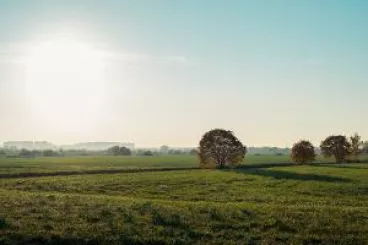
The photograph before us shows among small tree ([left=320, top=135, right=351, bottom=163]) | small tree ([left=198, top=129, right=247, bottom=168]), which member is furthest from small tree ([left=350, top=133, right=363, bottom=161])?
small tree ([left=198, top=129, right=247, bottom=168])

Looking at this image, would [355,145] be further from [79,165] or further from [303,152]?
[79,165]

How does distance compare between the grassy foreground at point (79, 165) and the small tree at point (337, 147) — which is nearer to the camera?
the grassy foreground at point (79, 165)

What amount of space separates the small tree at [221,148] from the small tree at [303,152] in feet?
86.5

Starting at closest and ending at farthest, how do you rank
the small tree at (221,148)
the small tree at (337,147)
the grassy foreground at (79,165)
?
the grassy foreground at (79,165)
the small tree at (221,148)
the small tree at (337,147)

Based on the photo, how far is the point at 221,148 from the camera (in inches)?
3804

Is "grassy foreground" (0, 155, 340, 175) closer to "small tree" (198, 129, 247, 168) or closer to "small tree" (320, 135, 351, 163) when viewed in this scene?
"small tree" (198, 129, 247, 168)

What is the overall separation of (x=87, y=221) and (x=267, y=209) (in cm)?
1173

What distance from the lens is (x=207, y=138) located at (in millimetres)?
97062

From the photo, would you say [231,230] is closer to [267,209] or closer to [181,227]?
[181,227]

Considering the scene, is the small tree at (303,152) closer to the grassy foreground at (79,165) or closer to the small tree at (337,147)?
the small tree at (337,147)

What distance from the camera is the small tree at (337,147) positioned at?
12650 centimetres

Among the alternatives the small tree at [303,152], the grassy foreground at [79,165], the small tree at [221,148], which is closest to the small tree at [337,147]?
the small tree at [303,152]

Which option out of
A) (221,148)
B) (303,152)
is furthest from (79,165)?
(303,152)

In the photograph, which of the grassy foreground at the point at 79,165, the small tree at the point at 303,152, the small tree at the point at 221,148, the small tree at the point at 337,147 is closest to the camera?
the grassy foreground at the point at 79,165
